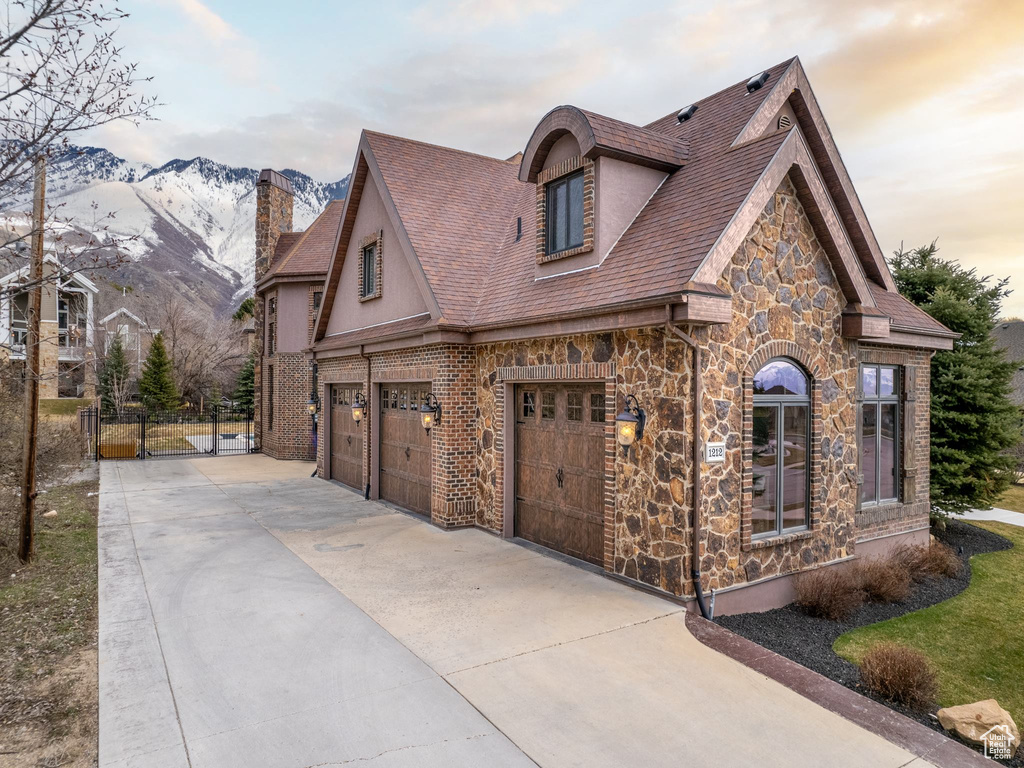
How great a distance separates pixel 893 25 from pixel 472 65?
1027 centimetres

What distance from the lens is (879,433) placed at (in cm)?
919

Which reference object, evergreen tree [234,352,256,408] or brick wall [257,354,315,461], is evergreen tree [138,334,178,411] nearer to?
evergreen tree [234,352,256,408]

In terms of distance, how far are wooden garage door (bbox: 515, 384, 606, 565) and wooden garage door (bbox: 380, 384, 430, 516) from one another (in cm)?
241

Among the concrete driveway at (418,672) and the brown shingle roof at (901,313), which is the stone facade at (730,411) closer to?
the brown shingle roof at (901,313)

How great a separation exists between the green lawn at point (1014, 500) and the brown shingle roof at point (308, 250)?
1990 cm

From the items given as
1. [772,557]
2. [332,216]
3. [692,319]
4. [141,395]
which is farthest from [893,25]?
[141,395]

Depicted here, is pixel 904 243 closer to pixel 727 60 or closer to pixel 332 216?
pixel 727 60

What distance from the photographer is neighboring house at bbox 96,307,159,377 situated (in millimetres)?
39750

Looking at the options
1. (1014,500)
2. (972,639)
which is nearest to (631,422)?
(972,639)

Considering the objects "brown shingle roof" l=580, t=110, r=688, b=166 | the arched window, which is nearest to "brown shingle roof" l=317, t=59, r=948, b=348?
"brown shingle roof" l=580, t=110, r=688, b=166

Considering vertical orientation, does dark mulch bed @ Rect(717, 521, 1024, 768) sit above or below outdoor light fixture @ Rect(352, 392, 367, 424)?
below

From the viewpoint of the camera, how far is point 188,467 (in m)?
18.2

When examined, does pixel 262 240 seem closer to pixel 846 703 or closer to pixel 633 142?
pixel 633 142

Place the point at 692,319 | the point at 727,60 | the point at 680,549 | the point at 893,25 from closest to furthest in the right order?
the point at 692,319 → the point at 680,549 → the point at 893,25 → the point at 727,60
